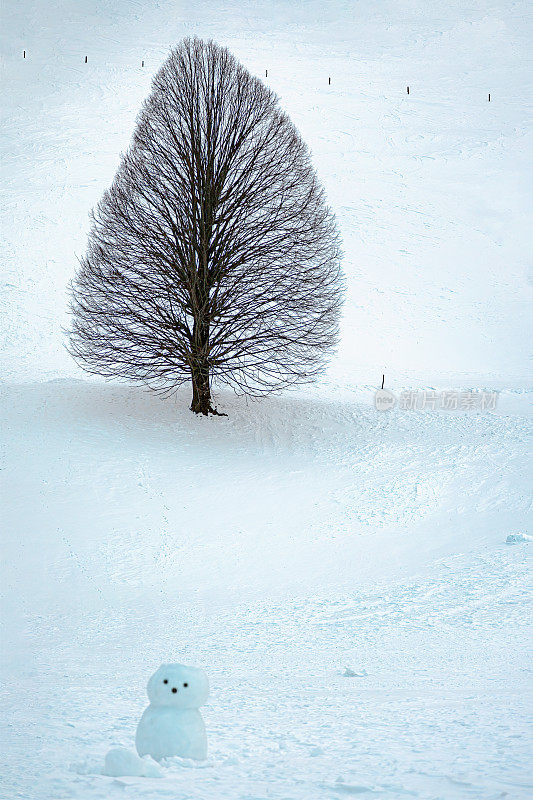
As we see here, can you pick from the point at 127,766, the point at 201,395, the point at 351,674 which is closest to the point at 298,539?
the point at 351,674

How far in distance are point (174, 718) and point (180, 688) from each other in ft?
0.63

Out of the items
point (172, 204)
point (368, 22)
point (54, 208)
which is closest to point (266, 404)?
point (172, 204)

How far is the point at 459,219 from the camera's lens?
128ft

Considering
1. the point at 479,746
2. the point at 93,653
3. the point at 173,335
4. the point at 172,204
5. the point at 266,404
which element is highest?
the point at 172,204

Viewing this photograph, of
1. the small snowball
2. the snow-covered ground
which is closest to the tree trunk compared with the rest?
the snow-covered ground

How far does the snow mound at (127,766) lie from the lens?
14.4 ft

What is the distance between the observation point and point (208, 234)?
17.1 m

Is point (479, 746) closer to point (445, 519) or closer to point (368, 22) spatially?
point (445, 519)

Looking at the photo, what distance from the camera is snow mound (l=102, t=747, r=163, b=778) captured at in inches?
173

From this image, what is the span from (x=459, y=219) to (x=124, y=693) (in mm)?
35786

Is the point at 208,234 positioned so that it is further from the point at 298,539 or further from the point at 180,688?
the point at 180,688

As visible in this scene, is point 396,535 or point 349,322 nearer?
point 396,535

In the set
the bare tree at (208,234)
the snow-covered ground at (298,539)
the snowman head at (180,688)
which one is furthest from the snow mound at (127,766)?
the bare tree at (208,234)

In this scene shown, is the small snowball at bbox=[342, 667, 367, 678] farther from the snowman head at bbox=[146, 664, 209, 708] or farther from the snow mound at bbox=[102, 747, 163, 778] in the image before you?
the snow mound at bbox=[102, 747, 163, 778]
